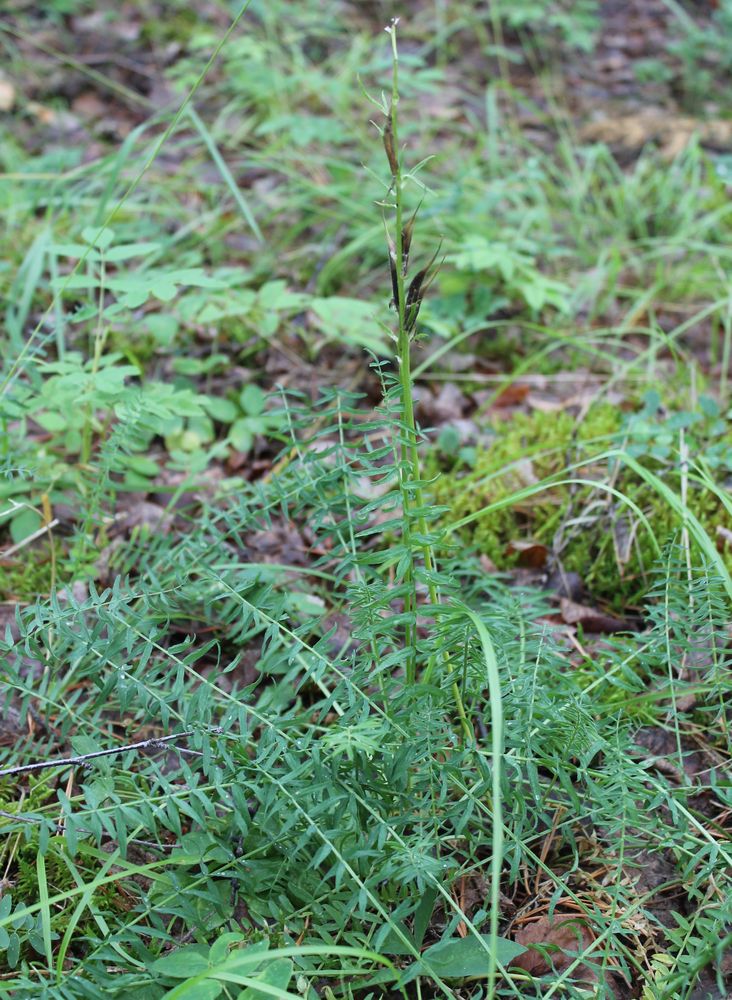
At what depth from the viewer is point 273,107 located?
12.3ft

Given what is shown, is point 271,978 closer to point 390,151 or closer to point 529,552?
point 390,151

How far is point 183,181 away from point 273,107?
0.59m

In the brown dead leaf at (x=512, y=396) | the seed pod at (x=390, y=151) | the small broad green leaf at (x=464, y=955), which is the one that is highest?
the seed pod at (x=390, y=151)

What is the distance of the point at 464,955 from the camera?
1219 mm

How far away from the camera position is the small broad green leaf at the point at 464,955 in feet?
3.93

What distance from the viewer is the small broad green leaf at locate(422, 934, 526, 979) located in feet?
3.93

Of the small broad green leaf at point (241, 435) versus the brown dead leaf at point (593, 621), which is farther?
the small broad green leaf at point (241, 435)

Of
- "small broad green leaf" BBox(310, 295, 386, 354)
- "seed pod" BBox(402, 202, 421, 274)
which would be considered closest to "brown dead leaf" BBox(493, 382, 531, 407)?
"small broad green leaf" BBox(310, 295, 386, 354)

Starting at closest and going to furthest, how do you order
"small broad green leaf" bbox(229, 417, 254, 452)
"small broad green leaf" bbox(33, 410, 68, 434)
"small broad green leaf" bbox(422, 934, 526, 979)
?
"small broad green leaf" bbox(422, 934, 526, 979), "small broad green leaf" bbox(33, 410, 68, 434), "small broad green leaf" bbox(229, 417, 254, 452)

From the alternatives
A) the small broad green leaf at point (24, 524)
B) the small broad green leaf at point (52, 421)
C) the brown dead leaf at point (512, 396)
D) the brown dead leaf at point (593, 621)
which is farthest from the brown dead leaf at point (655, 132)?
the small broad green leaf at point (24, 524)

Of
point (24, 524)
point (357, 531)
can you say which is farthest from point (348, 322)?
point (24, 524)

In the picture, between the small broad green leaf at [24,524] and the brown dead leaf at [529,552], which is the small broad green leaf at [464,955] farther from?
the small broad green leaf at [24,524]

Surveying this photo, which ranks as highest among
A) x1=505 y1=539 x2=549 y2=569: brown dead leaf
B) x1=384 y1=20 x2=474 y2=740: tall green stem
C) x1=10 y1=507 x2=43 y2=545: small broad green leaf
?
x1=384 y1=20 x2=474 y2=740: tall green stem

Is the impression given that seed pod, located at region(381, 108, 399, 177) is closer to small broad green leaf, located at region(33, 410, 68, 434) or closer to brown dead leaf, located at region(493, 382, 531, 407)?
small broad green leaf, located at region(33, 410, 68, 434)
